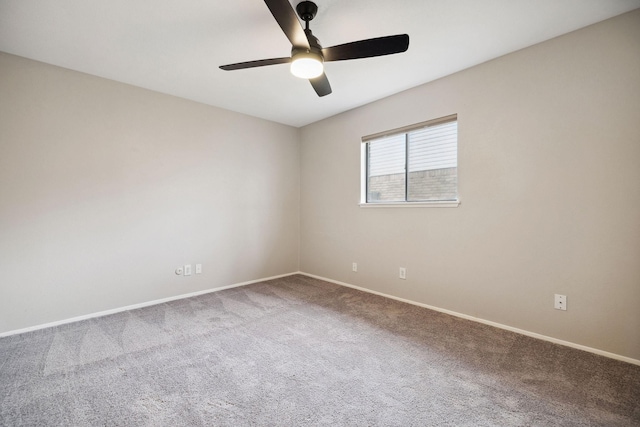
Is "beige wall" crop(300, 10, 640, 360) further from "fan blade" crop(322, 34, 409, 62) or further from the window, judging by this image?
"fan blade" crop(322, 34, 409, 62)

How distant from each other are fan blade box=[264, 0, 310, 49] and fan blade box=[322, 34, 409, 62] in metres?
0.20

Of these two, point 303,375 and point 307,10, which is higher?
point 307,10

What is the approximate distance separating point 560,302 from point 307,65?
2.62m

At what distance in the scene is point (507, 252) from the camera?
2424 millimetres

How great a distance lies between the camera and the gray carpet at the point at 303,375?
1.43 m

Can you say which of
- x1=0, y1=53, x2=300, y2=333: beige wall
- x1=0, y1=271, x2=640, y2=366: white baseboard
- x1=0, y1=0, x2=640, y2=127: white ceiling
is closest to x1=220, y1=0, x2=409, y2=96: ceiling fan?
x1=0, y1=0, x2=640, y2=127: white ceiling

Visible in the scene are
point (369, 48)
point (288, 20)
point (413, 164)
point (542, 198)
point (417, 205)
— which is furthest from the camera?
point (413, 164)

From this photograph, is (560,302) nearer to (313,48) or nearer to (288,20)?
(313,48)

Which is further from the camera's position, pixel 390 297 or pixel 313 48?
pixel 390 297

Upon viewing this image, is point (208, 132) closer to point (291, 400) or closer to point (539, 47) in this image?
point (291, 400)

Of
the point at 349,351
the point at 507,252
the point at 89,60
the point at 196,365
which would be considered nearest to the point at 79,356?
the point at 196,365

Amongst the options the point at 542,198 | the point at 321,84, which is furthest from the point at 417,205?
the point at 321,84

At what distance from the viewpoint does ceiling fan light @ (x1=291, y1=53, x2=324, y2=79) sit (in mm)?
1729

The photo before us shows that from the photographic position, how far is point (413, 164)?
3191 mm
